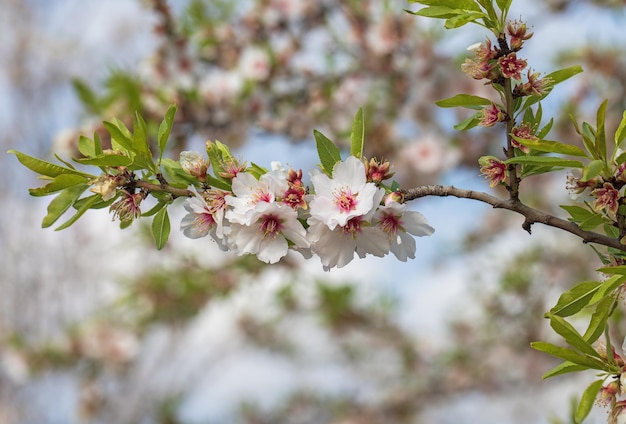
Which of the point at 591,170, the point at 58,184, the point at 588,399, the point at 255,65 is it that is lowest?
the point at 588,399

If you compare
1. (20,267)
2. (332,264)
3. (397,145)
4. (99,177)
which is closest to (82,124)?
(397,145)

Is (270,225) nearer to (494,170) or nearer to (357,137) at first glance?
(357,137)

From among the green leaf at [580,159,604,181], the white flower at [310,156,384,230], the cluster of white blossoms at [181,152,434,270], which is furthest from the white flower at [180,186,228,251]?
the green leaf at [580,159,604,181]

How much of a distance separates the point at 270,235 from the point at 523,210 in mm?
251

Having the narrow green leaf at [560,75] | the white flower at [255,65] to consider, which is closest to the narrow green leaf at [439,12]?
the narrow green leaf at [560,75]

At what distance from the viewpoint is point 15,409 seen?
5.30 metres

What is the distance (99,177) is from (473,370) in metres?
2.92

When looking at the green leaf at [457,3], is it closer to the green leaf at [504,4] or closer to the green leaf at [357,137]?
the green leaf at [504,4]

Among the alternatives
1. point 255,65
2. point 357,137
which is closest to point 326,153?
point 357,137

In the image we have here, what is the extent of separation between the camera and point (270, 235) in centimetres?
66

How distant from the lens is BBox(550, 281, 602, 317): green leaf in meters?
0.60

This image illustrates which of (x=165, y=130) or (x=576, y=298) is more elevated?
(x=165, y=130)

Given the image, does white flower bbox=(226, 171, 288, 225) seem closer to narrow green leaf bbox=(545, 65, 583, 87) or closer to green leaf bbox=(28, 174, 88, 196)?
green leaf bbox=(28, 174, 88, 196)

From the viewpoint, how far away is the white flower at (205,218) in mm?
658
